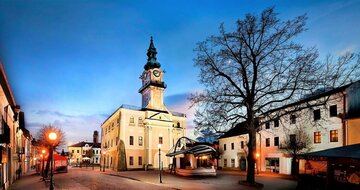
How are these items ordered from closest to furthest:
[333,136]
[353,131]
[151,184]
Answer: [151,184], [353,131], [333,136]

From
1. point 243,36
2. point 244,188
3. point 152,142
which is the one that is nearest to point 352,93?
point 243,36

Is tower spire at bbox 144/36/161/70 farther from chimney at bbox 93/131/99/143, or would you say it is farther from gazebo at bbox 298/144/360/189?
chimney at bbox 93/131/99/143

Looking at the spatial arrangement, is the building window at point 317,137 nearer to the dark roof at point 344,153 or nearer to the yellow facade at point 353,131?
the yellow facade at point 353,131

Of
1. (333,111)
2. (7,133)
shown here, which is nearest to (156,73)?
(333,111)

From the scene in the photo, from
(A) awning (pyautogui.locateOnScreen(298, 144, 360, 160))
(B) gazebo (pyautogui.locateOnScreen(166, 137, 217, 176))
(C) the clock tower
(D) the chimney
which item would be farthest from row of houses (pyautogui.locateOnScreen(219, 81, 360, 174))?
(D) the chimney

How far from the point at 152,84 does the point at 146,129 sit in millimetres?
9027

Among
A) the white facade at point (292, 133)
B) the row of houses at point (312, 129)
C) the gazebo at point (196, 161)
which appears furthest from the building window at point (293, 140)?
the gazebo at point (196, 161)

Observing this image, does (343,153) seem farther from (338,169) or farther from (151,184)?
(151,184)

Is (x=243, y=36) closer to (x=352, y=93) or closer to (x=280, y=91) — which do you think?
(x=280, y=91)

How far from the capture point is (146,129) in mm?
48906

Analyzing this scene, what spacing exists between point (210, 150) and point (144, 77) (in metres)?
29.4

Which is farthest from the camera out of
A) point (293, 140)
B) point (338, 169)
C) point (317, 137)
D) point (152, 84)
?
point (152, 84)

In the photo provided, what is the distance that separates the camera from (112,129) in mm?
53094

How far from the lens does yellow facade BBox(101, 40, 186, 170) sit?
46406 millimetres
